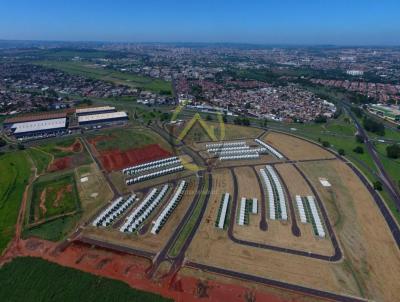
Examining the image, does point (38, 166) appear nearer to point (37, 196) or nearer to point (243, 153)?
point (37, 196)

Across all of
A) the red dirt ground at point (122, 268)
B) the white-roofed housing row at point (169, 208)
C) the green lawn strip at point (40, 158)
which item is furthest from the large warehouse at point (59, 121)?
the red dirt ground at point (122, 268)

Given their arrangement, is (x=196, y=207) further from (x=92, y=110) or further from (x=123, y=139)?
(x=92, y=110)

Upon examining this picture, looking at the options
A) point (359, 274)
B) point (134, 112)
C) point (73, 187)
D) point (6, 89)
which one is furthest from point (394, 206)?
point (6, 89)

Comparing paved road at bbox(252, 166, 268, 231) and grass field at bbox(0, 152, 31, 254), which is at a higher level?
paved road at bbox(252, 166, 268, 231)

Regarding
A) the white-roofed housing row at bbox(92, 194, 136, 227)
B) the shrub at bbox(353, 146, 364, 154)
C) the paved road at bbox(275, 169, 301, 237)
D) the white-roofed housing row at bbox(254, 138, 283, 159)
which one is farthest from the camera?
the shrub at bbox(353, 146, 364, 154)

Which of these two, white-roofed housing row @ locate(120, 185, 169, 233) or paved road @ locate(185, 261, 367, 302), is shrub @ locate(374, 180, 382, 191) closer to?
paved road @ locate(185, 261, 367, 302)

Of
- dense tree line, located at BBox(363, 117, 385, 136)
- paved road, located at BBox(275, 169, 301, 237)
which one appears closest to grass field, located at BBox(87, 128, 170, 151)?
paved road, located at BBox(275, 169, 301, 237)

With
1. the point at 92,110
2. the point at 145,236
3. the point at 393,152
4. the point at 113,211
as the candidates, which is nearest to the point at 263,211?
the point at 145,236

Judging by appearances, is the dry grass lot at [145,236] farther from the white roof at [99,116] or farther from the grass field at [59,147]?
the white roof at [99,116]
